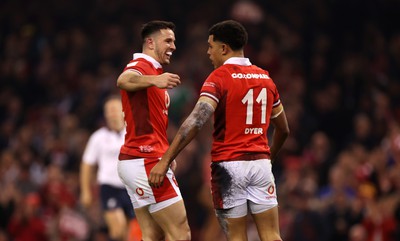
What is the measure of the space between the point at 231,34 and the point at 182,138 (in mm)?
1119

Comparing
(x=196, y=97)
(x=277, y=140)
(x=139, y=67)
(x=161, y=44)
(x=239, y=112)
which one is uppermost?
(x=161, y=44)

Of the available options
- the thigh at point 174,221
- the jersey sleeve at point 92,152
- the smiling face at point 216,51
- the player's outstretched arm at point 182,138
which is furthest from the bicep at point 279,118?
the jersey sleeve at point 92,152

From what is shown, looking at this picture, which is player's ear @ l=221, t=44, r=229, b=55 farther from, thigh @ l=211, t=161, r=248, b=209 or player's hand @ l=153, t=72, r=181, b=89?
thigh @ l=211, t=161, r=248, b=209

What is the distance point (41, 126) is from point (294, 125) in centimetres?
525

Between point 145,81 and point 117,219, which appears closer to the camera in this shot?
point 145,81

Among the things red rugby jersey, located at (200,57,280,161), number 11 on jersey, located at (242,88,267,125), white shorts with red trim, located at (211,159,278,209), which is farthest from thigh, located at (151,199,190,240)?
number 11 on jersey, located at (242,88,267,125)

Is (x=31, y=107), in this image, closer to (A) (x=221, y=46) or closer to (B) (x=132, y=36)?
(B) (x=132, y=36)

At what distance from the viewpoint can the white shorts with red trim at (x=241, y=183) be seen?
932 centimetres

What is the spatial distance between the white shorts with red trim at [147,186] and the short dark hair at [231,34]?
125 cm

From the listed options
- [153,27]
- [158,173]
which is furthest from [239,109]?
[153,27]

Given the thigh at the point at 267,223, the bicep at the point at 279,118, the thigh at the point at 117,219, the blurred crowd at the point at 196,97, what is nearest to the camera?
the thigh at the point at 267,223

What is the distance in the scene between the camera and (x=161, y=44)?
9734mm

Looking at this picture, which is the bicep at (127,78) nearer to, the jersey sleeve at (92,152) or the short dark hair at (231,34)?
the short dark hair at (231,34)

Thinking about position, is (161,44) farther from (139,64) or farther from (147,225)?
(147,225)
